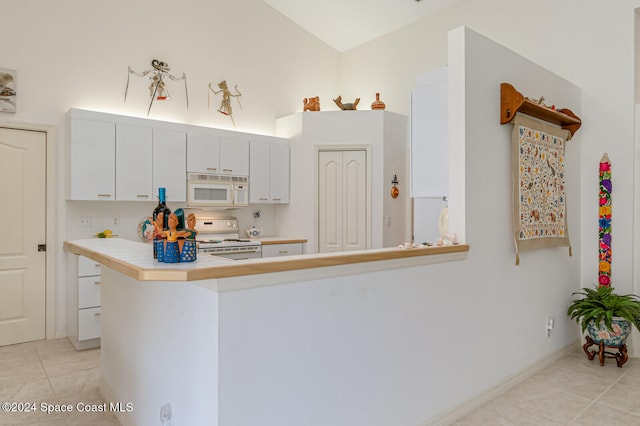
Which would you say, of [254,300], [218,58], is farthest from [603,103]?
[218,58]

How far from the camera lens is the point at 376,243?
5297mm

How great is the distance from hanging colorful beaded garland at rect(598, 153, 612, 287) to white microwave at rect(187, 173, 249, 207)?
3683mm

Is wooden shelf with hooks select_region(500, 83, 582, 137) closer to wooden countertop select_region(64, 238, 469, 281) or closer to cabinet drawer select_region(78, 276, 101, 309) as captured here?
wooden countertop select_region(64, 238, 469, 281)

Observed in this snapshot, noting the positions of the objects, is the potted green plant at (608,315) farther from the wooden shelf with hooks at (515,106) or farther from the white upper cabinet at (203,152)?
the white upper cabinet at (203,152)

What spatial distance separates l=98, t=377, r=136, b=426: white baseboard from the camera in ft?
7.65

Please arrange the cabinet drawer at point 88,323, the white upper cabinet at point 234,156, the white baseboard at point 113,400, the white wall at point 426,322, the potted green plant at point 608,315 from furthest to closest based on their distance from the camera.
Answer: the white upper cabinet at point 234,156, the cabinet drawer at point 88,323, the potted green plant at point 608,315, the white baseboard at point 113,400, the white wall at point 426,322

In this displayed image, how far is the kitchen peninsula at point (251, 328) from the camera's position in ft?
5.00

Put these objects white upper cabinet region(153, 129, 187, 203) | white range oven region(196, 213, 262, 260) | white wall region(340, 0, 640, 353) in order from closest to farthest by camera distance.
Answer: white wall region(340, 0, 640, 353), white upper cabinet region(153, 129, 187, 203), white range oven region(196, 213, 262, 260)

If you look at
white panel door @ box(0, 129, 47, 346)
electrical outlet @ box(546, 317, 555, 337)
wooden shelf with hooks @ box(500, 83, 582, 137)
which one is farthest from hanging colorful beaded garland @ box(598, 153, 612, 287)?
white panel door @ box(0, 129, 47, 346)

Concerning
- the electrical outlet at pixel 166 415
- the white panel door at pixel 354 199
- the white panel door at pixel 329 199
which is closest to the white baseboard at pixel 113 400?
the electrical outlet at pixel 166 415

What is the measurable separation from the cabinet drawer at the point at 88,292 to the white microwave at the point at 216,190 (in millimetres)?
1272

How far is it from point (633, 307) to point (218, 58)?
495 cm

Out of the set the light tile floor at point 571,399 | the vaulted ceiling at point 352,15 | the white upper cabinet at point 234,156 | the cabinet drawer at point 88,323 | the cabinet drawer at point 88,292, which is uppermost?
the vaulted ceiling at point 352,15

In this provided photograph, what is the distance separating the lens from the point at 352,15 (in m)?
5.59
